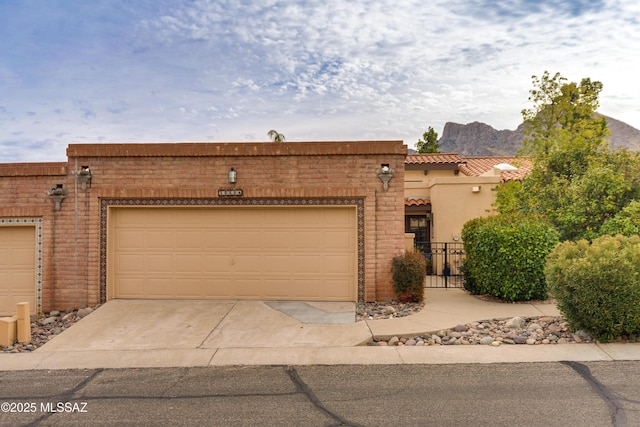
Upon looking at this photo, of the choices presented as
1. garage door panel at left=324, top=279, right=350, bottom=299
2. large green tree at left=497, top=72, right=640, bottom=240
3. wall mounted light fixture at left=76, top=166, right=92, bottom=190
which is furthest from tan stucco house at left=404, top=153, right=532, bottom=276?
wall mounted light fixture at left=76, top=166, right=92, bottom=190

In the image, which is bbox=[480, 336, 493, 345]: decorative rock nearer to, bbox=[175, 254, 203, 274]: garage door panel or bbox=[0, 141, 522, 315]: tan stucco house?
bbox=[0, 141, 522, 315]: tan stucco house

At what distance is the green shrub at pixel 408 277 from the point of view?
36.1ft

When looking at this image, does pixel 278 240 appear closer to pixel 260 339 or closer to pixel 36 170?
pixel 260 339

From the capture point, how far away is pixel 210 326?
9508 millimetres

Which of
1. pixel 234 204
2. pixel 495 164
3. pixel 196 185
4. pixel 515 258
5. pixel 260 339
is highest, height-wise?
pixel 495 164

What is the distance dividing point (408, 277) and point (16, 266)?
9540mm

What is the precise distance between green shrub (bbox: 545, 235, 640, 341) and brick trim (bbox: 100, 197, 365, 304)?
4.53 metres

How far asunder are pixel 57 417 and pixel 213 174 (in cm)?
Result: 691

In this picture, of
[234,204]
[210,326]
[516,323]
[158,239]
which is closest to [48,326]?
[158,239]

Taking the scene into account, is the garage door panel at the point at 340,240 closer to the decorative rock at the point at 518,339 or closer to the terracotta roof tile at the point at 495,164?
the decorative rock at the point at 518,339

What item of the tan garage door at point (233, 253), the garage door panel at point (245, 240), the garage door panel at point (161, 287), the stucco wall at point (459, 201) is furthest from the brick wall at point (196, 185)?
the stucco wall at point (459, 201)

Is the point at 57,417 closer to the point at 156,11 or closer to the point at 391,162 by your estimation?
the point at 391,162

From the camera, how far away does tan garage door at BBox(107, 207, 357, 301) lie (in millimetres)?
11586

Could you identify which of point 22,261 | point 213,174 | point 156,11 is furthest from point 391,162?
point 22,261
